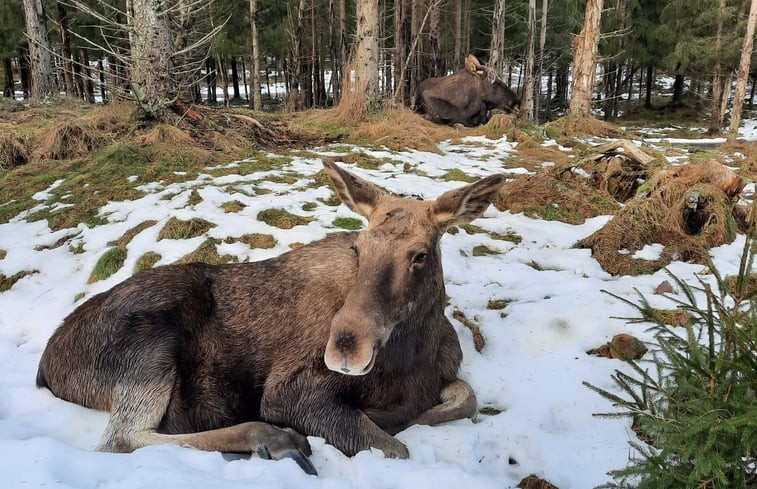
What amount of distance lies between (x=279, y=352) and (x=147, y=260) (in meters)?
2.70

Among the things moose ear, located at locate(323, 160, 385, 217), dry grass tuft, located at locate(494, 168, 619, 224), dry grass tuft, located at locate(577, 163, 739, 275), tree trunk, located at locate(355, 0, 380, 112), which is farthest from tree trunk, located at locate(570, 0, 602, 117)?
moose ear, located at locate(323, 160, 385, 217)

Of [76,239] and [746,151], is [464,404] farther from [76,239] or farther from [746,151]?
[746,151]

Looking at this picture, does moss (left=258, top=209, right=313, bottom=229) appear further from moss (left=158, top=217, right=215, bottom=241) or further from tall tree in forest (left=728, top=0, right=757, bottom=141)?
tall tree in forest (left=728, top=0, right=757, bottom=141)

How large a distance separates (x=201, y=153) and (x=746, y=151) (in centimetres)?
1160

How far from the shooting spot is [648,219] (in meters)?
6.20

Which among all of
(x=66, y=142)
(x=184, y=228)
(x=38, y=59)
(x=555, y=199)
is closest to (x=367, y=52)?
(x=66, y=142)

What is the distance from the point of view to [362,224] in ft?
21.0

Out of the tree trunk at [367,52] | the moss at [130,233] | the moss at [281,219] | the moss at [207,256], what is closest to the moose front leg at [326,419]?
the moss at [207,256]

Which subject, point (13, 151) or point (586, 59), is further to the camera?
point (586, 59)

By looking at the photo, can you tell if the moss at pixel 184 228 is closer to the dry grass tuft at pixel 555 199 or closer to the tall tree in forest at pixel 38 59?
the dry grass tuft at pixel 555 199

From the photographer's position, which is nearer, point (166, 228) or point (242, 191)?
point (166, 228)

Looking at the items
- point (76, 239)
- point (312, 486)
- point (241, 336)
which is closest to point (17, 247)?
point (76, 239)

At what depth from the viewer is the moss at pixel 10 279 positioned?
5406 millimetres

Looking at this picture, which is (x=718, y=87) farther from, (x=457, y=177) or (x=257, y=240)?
(x=257, y=240)
